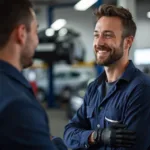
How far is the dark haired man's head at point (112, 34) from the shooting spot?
227 cm

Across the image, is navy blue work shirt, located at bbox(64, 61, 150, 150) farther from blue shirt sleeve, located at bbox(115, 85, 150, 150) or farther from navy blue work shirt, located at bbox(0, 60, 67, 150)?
navy blue work shirt, located at bbox(0, 60, 67, 150)

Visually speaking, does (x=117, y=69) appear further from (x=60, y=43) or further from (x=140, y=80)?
(x=60, y=43)

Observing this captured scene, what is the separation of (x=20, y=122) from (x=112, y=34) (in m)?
1.25

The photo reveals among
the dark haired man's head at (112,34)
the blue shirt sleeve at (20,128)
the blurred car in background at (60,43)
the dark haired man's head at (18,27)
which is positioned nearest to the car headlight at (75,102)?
the blurred car in background at (60,43)

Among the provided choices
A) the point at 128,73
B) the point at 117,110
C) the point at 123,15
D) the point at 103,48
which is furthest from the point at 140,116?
the point at 123,15

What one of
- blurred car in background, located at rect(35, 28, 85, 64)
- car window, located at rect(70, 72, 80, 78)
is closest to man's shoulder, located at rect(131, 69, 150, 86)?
blurred car in background, located at rect(35, 28, 85, 64)

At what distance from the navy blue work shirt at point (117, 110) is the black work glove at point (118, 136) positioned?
0.04 m

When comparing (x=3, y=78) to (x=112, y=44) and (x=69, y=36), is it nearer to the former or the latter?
(x=112, y=44)

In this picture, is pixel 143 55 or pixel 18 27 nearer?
pixel 18 27

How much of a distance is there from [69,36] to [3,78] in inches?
363

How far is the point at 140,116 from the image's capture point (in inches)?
78.2

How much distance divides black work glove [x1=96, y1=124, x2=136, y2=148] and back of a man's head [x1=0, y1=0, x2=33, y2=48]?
0.87 meters

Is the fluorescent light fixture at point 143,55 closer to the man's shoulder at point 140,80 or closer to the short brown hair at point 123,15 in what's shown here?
the short brown hair at point 123,15

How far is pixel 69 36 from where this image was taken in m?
10.5
